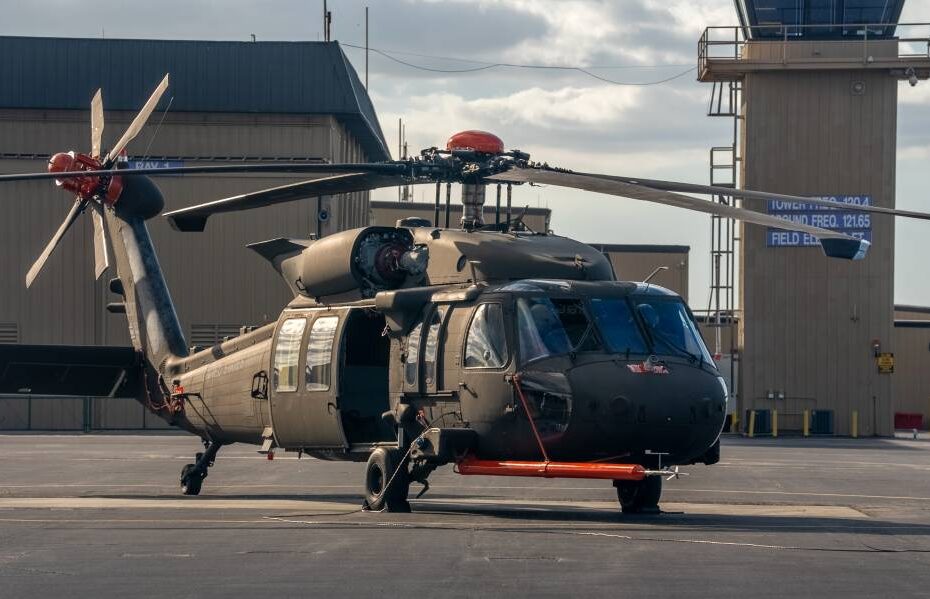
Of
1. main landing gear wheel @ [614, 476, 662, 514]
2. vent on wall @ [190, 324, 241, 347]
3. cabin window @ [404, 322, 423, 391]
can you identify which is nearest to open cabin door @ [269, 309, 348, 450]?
cabin window @ [404, 322, 423, 391]

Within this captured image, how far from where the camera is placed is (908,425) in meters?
56.4

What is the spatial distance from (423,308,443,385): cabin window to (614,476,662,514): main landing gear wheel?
Result: 250 centimetres

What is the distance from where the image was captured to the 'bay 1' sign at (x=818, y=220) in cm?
4294

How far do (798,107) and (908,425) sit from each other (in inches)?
759

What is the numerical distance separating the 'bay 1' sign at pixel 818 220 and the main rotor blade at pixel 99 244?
2619 cm

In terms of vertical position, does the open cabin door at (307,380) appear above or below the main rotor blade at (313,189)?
below

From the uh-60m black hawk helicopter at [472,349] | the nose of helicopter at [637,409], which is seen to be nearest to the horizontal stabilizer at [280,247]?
the uh-60m black hawk helicopter at [472,349]

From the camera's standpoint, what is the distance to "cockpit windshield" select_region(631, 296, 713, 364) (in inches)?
587

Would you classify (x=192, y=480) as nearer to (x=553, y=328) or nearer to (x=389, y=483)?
(x=389, y=483)

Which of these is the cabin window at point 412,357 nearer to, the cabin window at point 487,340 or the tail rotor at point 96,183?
the cabin window at point 487,340

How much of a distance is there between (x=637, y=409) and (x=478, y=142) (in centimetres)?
383

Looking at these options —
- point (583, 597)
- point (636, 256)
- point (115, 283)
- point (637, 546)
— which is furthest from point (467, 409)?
point (636, 256)

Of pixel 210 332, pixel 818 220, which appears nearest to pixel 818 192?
pixel 818 220

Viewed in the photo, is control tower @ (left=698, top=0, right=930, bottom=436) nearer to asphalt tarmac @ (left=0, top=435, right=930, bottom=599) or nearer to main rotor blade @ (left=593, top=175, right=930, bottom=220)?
asphalt tarmac @ (left=0, top=435, right=930, bottom=599)
